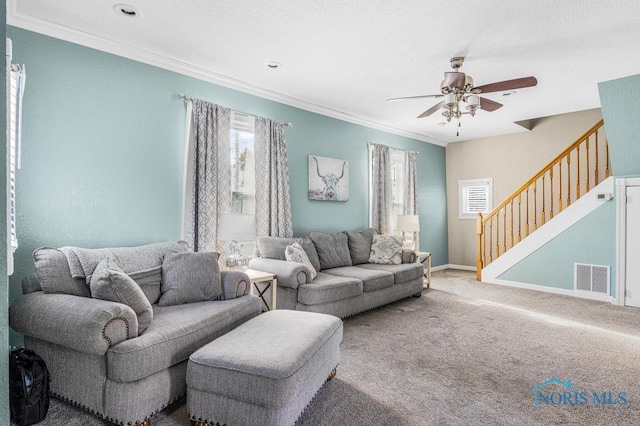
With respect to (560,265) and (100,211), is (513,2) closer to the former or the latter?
(100,211)

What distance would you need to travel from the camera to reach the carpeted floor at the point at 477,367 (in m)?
2.19

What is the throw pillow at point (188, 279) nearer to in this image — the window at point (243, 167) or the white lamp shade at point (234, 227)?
the white lamp shade at point (234, 227)

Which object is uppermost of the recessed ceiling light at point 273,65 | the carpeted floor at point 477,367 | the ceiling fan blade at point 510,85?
the recessed ceiling light at point 273,65

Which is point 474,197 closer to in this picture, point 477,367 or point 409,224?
point 409,224

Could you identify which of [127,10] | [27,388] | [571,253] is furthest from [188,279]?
[571,253]

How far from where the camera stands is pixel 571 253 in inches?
208

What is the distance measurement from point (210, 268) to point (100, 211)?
115 centimetres

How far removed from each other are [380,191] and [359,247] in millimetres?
1308

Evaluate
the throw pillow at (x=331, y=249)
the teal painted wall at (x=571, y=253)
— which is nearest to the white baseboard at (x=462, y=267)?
the teal painted wall at (x=571, y=253)

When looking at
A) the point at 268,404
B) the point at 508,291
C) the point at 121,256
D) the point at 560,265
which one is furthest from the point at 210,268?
the point at 560,265

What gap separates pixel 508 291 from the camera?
18.2 feet

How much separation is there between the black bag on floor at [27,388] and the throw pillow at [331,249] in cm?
307

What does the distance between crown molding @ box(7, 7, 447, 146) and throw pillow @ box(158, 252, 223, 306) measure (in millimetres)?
1937

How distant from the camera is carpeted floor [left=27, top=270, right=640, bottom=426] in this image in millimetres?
2193
